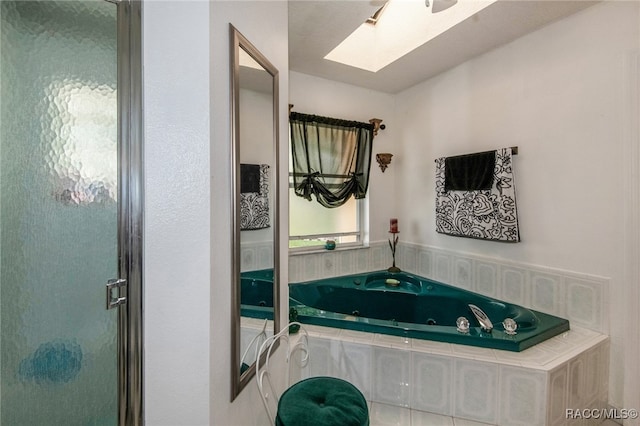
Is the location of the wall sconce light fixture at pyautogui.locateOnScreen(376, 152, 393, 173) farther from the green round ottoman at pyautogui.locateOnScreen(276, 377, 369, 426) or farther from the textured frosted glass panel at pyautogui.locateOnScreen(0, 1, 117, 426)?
the textured frosted glass panel at pyautogui.locateOnScreen(0, 1, 117, 426)

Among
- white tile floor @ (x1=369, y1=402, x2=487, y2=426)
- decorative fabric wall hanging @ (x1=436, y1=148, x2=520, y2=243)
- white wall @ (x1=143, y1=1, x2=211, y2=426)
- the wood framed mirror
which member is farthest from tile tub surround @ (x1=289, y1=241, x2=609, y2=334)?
white wall @ (x1=143, y1=1, x2=211, y2=426)

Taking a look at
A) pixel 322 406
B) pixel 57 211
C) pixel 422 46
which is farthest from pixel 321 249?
pixel 57 211

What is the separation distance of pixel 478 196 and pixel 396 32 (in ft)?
5.37

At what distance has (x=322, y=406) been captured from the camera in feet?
3.89

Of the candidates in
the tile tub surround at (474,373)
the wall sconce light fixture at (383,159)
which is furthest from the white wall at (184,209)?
the wall sconce light fixture at (383,159)

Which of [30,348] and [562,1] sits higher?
[562,1]

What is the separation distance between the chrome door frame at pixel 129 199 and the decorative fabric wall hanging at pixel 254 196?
0.33m

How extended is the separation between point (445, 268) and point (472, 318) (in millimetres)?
570

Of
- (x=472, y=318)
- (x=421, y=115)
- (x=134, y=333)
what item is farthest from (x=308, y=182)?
(x=134, y=333)

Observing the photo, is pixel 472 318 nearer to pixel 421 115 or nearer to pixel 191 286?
pixel 421 115

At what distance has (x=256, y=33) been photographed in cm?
118

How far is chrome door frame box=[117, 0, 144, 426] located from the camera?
918mm

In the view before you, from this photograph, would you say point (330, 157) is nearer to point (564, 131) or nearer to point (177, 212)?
point (564, 131)

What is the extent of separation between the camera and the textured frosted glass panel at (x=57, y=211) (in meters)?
0.87
